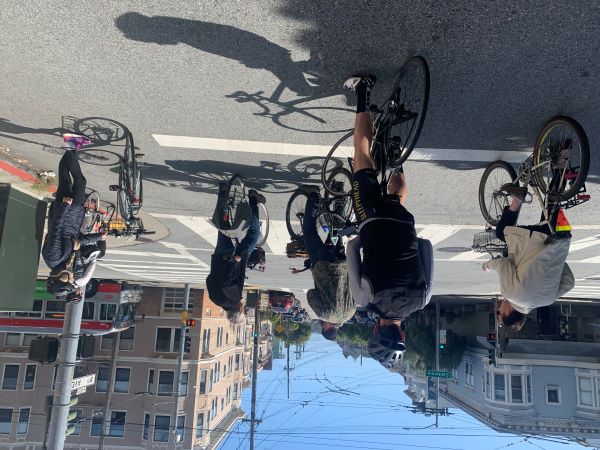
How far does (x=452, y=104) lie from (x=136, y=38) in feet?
16.5

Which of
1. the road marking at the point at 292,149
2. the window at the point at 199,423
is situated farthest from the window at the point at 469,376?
the road marking at the point at 292,149

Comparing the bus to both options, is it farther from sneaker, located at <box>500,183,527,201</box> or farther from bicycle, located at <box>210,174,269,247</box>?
sneaker, located at <box>500,183,527,201</box>

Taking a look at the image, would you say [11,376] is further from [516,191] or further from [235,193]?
[516,191]

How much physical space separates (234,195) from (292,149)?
5.39ft

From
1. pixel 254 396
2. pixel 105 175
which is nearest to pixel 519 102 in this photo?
pixel 105 175

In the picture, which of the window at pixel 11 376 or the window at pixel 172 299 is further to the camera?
the window at pixel 172 299

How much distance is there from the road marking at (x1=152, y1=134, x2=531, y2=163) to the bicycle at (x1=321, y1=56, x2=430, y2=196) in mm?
1807

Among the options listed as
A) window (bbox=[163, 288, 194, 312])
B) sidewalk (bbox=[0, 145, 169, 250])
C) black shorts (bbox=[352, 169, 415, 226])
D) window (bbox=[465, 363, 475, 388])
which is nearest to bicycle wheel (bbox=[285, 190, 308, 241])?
black shorts (bbox=[352, 169, 415, 226])

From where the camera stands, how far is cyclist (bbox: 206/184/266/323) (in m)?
6.69

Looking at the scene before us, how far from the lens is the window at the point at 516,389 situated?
2802 centimetres

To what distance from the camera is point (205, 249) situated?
14.0 meters

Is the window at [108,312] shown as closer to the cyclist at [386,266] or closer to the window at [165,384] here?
the window at [165,384]

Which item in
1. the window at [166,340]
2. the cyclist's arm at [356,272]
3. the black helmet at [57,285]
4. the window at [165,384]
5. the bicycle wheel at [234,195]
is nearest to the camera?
the cyclist's arm at [356,272]

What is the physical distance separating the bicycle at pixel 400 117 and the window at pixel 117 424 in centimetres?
3383
